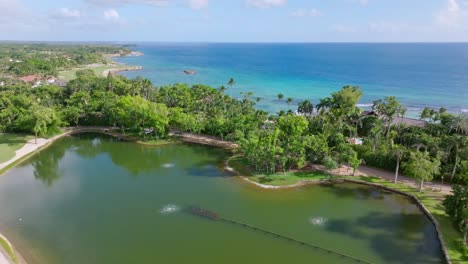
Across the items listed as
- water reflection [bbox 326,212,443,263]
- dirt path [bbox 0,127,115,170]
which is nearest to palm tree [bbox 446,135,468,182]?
water reflection [bbox 326,212,443,263]

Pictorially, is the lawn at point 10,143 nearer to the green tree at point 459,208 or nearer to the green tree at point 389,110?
the green tree at point 459,208

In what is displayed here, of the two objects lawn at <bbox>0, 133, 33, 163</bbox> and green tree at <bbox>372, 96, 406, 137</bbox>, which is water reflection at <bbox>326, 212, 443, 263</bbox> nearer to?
green tree at <bbox>372, 96, 406, 137</bbox>

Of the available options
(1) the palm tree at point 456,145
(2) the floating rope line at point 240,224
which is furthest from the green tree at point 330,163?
(2) the floating rope line at point 240,224

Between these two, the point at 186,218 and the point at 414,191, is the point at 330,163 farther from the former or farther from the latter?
the point at 186,218

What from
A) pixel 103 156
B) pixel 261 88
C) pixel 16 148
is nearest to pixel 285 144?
pixel 103 156

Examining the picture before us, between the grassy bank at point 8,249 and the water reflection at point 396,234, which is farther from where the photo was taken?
the water reflection at point 396,234

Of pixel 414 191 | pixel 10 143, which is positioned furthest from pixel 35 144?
pixel 414 191
